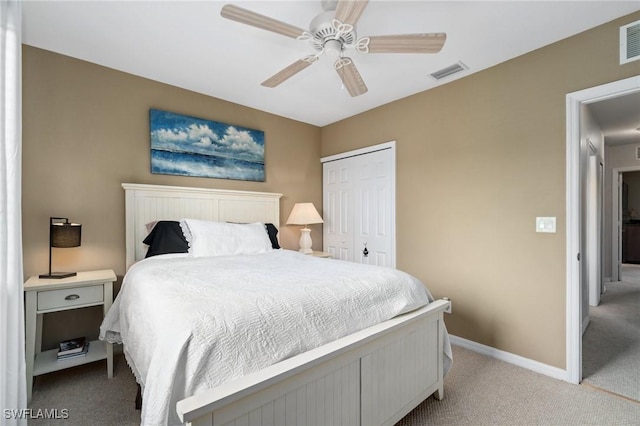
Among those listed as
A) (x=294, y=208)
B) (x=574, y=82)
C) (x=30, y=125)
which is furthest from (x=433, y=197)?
(x=30, y=125)

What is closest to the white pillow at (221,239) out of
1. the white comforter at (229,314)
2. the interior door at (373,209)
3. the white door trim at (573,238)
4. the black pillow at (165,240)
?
the black pillow at (165,240)

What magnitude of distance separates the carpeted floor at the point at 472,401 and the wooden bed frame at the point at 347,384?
161 mm

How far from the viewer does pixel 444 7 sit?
75.4 inches

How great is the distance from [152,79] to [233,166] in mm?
1144

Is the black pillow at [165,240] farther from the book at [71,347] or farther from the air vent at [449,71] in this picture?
the air vent at [449,71]

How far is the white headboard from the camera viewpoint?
110 inches

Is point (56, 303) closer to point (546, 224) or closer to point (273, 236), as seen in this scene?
point (273, 236)

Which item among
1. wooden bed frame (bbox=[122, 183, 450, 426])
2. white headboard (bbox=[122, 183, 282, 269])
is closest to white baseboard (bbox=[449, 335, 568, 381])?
wooden bed frame (bbox=[122, 183, 450, 426])

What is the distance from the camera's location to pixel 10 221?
1448mm

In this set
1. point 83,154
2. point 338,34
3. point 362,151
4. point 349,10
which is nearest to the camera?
point 349,10

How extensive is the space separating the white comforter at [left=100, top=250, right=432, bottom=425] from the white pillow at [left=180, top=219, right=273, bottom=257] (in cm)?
42

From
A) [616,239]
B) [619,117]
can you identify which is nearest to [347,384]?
[619,117]

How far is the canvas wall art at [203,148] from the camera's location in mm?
3043

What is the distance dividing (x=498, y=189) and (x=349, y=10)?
197 centimetres
